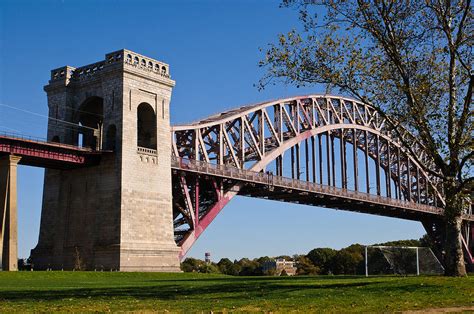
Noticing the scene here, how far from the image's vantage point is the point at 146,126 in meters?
54.6

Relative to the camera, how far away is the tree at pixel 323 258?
136 m

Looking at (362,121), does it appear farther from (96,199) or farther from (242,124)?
(96,199)

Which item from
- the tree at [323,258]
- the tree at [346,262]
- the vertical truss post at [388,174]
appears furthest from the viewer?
the tree at [323,258]

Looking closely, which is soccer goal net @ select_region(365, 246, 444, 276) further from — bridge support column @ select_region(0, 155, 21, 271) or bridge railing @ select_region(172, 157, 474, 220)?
bridge support column @ select_region(0, 155, 21, 271)

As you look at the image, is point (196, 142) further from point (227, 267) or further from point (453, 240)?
point (227, 267)

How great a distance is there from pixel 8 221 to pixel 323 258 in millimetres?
105484

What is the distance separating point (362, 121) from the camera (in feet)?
325

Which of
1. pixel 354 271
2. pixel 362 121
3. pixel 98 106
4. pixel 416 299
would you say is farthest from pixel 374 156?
pixel 416 299

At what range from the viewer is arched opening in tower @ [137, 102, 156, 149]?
53.9 meters

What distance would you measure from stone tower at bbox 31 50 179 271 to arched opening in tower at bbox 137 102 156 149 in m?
0.09

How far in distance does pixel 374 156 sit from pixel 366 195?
65.0 feet

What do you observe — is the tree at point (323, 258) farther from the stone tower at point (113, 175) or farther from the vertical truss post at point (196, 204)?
the stone tower at point (113, 175)

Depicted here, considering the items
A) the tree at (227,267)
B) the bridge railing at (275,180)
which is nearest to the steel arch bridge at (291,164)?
the bridge railing at (275,180)

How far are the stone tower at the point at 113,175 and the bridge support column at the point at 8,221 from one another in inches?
303
